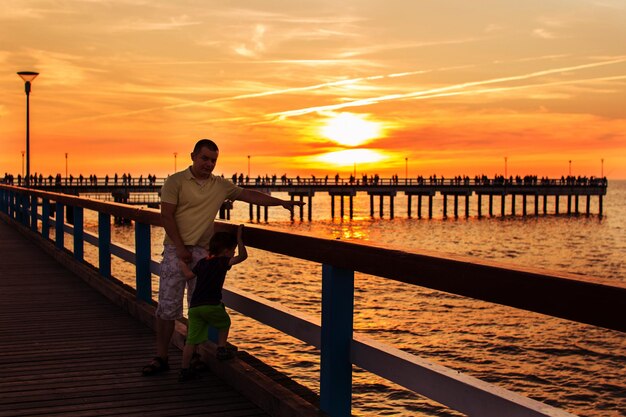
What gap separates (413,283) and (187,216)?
2293mm

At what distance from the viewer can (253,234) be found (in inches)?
194

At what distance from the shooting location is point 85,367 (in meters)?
5.55

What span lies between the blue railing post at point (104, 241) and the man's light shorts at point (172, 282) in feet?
12.5

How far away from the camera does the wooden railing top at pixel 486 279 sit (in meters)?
2.20

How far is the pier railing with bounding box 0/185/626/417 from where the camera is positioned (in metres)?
2.33

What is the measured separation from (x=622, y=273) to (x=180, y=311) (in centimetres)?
4029

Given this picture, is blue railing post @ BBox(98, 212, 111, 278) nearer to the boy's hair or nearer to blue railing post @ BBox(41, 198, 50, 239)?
the boy's hair

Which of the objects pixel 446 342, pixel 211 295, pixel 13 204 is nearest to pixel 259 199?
pixel 211 295

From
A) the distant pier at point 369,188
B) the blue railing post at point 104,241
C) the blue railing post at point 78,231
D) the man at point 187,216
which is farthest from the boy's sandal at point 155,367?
the distant pier at point 369,188

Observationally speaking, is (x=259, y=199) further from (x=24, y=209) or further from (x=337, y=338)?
(x=24, y=209)

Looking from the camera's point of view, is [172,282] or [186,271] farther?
[172,282]

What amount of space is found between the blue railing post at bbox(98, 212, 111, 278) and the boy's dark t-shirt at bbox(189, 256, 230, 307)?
423 centimetres

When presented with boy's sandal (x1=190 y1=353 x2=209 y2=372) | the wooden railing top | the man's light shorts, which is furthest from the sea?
boy's sandal (x1=190 y1=353 x2=209 y2=372)

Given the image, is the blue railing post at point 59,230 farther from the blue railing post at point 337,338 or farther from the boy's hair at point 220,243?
the blue railing post at point 337,338
